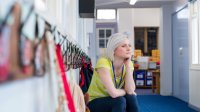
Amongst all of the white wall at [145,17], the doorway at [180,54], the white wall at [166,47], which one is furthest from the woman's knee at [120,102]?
the white wall at [145,17]

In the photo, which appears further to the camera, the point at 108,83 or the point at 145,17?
the point at 145,17

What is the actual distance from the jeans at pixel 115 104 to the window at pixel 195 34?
356cm

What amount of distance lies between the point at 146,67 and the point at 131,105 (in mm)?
9026

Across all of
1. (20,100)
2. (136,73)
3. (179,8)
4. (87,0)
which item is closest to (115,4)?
(179,8)

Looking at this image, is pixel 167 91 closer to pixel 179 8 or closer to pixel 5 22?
pixel 179 8

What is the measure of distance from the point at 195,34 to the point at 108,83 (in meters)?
3.97

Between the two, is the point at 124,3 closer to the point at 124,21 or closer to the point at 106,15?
the point at 124,21

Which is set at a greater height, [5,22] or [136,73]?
[5,22]

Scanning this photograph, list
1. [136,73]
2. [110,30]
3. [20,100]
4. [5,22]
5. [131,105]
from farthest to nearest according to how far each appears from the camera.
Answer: [110,30] < [136,73] < [131,105] < [20,100] < [5,22]

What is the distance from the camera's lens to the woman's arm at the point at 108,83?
244 centimetres

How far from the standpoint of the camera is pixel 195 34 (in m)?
6.00

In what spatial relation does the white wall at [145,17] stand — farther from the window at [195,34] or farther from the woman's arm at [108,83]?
the woman's arm at [108,83]

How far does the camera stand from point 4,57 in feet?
2.11

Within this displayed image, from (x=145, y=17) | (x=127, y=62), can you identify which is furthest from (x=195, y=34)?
(x=145, y=17)
